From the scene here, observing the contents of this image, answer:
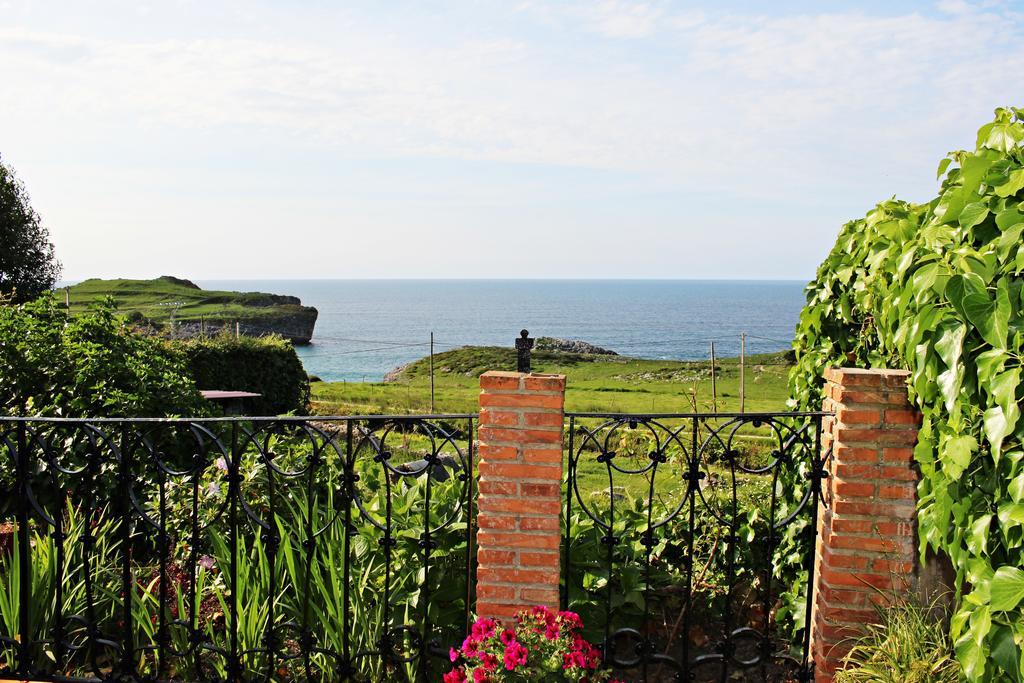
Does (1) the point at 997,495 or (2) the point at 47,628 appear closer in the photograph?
(1) the point at 997,495

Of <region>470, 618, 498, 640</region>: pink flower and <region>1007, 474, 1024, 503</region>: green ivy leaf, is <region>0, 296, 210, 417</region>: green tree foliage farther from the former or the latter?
<region>1007, 474, 1024, 503</region>: green ivy leaf

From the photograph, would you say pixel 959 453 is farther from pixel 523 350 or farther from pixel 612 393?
pixel 612 393

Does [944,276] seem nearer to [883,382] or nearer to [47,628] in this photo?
[883,382]

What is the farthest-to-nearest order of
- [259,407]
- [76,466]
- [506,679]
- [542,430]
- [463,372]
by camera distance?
1. [463,372]
2. [259,407]
3. [76,466]
4. [542,430]
5. [506,679]

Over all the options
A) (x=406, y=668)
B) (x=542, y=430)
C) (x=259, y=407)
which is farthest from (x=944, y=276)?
(x=259, y=407)

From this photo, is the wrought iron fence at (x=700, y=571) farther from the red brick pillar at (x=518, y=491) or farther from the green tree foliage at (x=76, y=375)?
the green tree foliage at (x=76, y=375)

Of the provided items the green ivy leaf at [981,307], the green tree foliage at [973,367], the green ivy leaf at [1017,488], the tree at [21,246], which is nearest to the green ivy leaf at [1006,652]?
the green tree foliage at [973,367]

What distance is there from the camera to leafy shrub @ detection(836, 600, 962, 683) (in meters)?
2.96

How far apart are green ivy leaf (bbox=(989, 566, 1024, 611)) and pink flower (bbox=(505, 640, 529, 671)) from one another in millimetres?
1533

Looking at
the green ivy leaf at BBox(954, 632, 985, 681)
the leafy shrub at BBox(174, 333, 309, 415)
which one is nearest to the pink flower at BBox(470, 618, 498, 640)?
the green ivy leaf at BBox(954, 632, 985, 681)

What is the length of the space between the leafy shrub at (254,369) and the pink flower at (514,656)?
34.5 feet

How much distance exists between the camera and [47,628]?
12.1ft

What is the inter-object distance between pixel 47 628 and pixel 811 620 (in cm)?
362

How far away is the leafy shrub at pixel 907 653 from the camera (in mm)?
2961
